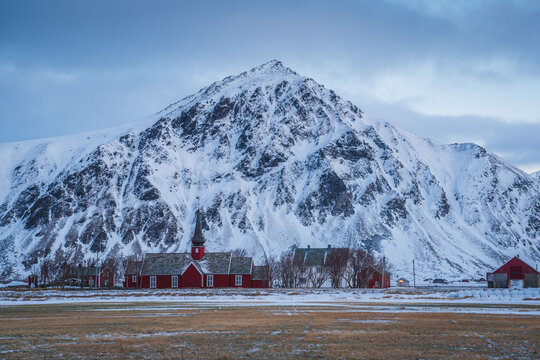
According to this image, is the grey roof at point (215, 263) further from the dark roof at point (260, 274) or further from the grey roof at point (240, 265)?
the dark roof at point (260, 274)

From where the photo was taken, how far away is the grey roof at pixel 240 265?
115 m

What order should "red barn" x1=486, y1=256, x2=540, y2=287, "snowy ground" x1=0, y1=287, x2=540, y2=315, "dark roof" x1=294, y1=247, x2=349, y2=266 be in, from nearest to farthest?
"snowy ground" x1=0, y1=287, x2=540, y2=315
"red barn" x1=486, y1=256, x2=540, y2=287
"dark roof" x1=294, y1=247, x2=349, y2=266

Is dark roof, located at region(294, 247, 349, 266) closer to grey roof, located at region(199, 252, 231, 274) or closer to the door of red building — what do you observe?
grey roof, located at region(199, 252, 231, 274)

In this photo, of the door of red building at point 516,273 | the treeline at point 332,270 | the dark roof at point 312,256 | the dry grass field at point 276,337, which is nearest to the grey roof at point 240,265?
the treeline at point 332,270

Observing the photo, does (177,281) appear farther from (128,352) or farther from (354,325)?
(128,352)

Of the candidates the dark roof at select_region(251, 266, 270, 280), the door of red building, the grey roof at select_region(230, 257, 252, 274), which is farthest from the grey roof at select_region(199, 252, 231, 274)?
the door of red building

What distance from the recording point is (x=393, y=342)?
23.0 m

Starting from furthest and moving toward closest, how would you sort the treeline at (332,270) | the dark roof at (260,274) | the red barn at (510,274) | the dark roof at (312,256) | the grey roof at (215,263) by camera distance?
the dark roof at (312,256), the treeline at (332,270), the dark roof at (260,274), the grey roof at (215,263), the red barn at (510,274)

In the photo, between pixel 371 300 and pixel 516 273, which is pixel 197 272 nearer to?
pixel 371 300

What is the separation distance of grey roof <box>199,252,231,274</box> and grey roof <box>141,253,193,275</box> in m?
3.04

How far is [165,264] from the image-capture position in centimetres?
11662

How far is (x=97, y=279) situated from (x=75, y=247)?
69.3 metres

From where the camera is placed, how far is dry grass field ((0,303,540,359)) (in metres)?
20.2

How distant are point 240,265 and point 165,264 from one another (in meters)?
15.0
